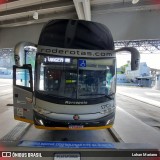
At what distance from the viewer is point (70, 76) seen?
588 cm

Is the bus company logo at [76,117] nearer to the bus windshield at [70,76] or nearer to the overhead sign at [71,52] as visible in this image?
the bus windshield at [70,76]

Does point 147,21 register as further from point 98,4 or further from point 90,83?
point 90,83

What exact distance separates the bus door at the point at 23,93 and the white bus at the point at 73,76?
197 mm

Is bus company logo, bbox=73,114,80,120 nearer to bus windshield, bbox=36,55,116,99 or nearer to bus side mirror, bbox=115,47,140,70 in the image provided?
bus windshield, bbox=36,55,116,99

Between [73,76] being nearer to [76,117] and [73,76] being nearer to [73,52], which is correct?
[73,52]

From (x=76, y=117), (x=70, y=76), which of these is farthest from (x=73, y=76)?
(x=76, y=117)

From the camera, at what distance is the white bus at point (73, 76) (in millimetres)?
5715

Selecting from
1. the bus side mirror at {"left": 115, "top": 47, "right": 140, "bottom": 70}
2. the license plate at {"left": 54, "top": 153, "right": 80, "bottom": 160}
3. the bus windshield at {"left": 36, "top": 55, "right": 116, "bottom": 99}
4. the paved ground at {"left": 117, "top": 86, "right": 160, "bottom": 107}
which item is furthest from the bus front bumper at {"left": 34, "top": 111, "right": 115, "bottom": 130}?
the paved ground at {"left": 117, "top": 86, "right": 160, "bottom": 107}

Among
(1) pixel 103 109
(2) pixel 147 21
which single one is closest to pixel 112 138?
(1) pixel 103 109

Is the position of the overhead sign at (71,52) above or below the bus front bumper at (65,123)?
above

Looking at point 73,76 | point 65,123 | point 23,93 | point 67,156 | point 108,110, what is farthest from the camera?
point 23,93

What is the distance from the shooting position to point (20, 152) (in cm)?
335

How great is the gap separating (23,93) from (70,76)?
158 cm

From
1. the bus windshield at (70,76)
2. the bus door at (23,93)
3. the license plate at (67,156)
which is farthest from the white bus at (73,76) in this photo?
the license plate at (67,156)
